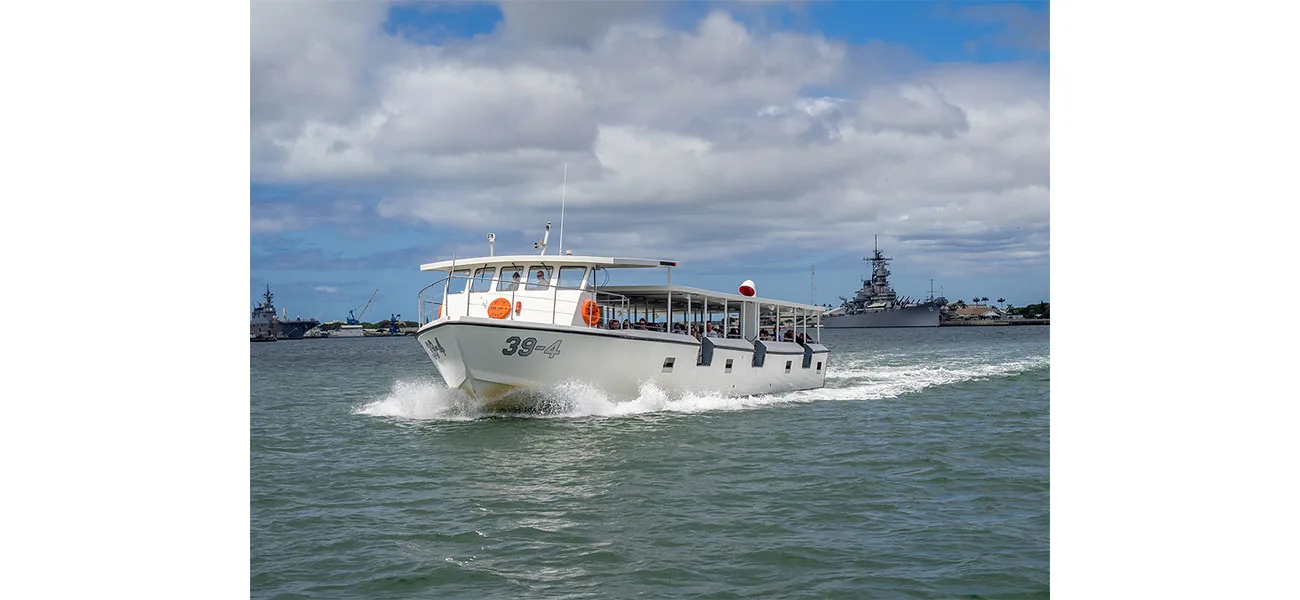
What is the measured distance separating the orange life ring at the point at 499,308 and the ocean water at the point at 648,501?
6.45 feet

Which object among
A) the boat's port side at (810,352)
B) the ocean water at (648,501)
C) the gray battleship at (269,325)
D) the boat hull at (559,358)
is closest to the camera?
the ocean water at (648,501)

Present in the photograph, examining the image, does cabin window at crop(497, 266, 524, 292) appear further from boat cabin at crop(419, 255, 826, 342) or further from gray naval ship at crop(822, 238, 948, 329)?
gray naval ship at crop(822, 238, 948, 329)

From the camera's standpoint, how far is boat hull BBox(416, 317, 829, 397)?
18359mm

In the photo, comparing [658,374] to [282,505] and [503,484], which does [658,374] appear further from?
[282,505]

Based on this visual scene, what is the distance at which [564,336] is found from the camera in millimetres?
18703

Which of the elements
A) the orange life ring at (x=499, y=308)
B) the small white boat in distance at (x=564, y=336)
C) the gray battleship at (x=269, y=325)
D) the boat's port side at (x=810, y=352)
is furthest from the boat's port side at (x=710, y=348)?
the gray battleship at (x=269, y=325)

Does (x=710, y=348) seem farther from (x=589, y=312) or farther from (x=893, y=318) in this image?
(x=893, y=318)

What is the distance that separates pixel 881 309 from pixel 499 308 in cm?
12919

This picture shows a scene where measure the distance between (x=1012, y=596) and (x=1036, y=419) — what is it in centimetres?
1392

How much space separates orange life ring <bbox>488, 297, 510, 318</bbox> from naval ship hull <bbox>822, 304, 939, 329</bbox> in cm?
12584

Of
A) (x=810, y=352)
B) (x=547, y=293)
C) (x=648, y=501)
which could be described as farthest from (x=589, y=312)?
(x=810, y=352)

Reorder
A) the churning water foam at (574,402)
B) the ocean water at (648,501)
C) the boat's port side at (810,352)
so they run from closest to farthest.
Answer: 1. the ocean water at (648,501)
2. the churning water foam at (574,402)
3. the boat's port side at (810,352)

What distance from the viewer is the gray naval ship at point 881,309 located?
14250 centimetres

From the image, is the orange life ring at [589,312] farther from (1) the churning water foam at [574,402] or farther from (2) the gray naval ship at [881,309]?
(2) the gray naval ship at [881,309]
